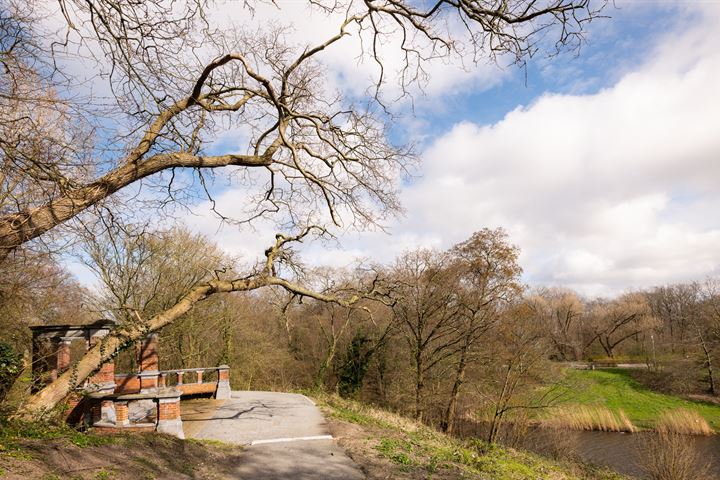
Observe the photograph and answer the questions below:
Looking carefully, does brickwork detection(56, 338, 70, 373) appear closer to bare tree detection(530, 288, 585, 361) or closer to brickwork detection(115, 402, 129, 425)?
brickwork detection(115, 402, 129, 425)

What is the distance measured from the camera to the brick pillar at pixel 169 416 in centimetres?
938

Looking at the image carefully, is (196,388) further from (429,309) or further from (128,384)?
(429,309)

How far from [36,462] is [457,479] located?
578 centimetres

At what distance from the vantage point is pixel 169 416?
9.51 metres

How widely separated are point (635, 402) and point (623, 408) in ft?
6.25

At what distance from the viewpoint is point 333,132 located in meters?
8.51

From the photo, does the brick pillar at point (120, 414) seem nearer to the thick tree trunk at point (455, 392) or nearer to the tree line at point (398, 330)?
the tree line at point (398, 330)

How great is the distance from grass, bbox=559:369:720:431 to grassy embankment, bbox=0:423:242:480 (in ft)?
82.0

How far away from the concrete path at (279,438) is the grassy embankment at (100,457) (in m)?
0.65

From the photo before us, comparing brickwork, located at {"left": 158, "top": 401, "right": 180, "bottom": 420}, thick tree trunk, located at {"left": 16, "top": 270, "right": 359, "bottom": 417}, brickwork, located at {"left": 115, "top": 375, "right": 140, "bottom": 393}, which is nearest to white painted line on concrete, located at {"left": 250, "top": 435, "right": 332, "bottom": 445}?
brickwork, located at {"left": 158, "top": 401, "right": 180, "bottom": 420}

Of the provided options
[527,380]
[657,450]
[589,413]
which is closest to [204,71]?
[657,450]

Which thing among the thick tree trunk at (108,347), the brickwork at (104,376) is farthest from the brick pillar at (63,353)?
the thick tree trunk at (108,347)

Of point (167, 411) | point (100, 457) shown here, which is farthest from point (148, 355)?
point (100, 457)

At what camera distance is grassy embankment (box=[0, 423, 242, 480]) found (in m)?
5.39
